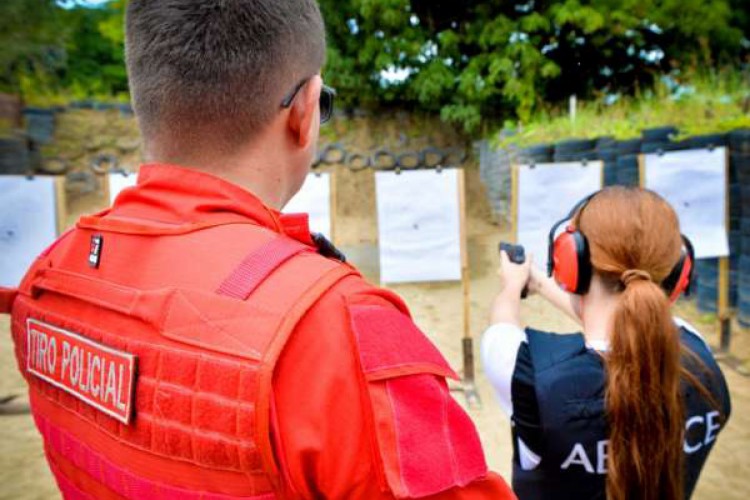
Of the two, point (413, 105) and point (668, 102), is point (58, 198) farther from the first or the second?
point (413, 105)

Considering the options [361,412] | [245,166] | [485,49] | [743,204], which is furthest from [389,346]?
[485,49]

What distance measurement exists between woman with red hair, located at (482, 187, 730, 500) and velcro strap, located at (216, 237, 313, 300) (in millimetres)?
729

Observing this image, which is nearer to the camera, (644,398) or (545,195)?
(644,398)

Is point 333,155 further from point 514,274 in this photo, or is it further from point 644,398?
point 644,398

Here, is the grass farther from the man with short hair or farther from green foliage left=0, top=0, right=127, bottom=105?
green foliage left=0, top=0, right=127, bottom=105

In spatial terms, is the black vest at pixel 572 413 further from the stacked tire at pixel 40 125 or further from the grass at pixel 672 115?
the stacked tire at pixel 40 125

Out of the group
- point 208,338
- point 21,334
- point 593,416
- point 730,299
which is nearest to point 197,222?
point 208,338

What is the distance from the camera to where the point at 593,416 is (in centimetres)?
105

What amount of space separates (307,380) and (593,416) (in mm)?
773

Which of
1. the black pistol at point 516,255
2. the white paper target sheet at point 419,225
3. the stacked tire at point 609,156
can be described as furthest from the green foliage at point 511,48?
the black pistol at point 516,255

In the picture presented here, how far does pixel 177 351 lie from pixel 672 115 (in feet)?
21.1

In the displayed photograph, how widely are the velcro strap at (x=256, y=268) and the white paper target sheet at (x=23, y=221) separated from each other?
367cm

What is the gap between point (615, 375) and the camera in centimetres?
102

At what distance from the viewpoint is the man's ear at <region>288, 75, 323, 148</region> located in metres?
0.76
